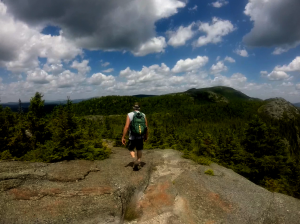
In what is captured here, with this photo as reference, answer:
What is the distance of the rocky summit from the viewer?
597 centimetres

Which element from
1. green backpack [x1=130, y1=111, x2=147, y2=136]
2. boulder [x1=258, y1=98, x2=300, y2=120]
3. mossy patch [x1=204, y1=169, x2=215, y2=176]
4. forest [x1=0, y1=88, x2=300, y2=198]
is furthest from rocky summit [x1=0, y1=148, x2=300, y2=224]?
boulder [x1=258, y1=98, x2=300, y2=120]

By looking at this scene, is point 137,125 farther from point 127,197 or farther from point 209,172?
point 209,172

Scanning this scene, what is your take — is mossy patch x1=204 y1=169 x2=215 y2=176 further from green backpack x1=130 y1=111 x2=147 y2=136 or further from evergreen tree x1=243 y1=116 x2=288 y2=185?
evergreen tree x1=243 y1=116 x2=288 y2=185

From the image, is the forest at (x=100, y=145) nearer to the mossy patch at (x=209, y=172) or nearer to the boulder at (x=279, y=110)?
the mossy patch at (x=209, y=172)

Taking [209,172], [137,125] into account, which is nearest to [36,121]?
[137,125]

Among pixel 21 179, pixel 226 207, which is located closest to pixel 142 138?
pixel 226 207

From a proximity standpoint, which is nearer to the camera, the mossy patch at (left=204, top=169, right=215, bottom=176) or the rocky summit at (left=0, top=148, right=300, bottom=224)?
the rocky summit at (left=0, top=148, right=300, bottom=224)

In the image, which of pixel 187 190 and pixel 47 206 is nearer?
pixel 47 206

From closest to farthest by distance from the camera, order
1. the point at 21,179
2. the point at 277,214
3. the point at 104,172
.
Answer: the point at 277,214, the point at 21,179, the point at 104,172

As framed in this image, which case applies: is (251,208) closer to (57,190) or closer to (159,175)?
(159,175)

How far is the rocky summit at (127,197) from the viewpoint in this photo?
5973mm

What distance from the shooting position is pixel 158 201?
7062 mm

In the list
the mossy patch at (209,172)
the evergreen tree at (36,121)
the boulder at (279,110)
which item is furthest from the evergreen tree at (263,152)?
the boulder at (279,110)

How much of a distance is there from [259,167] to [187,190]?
21.1 metres
